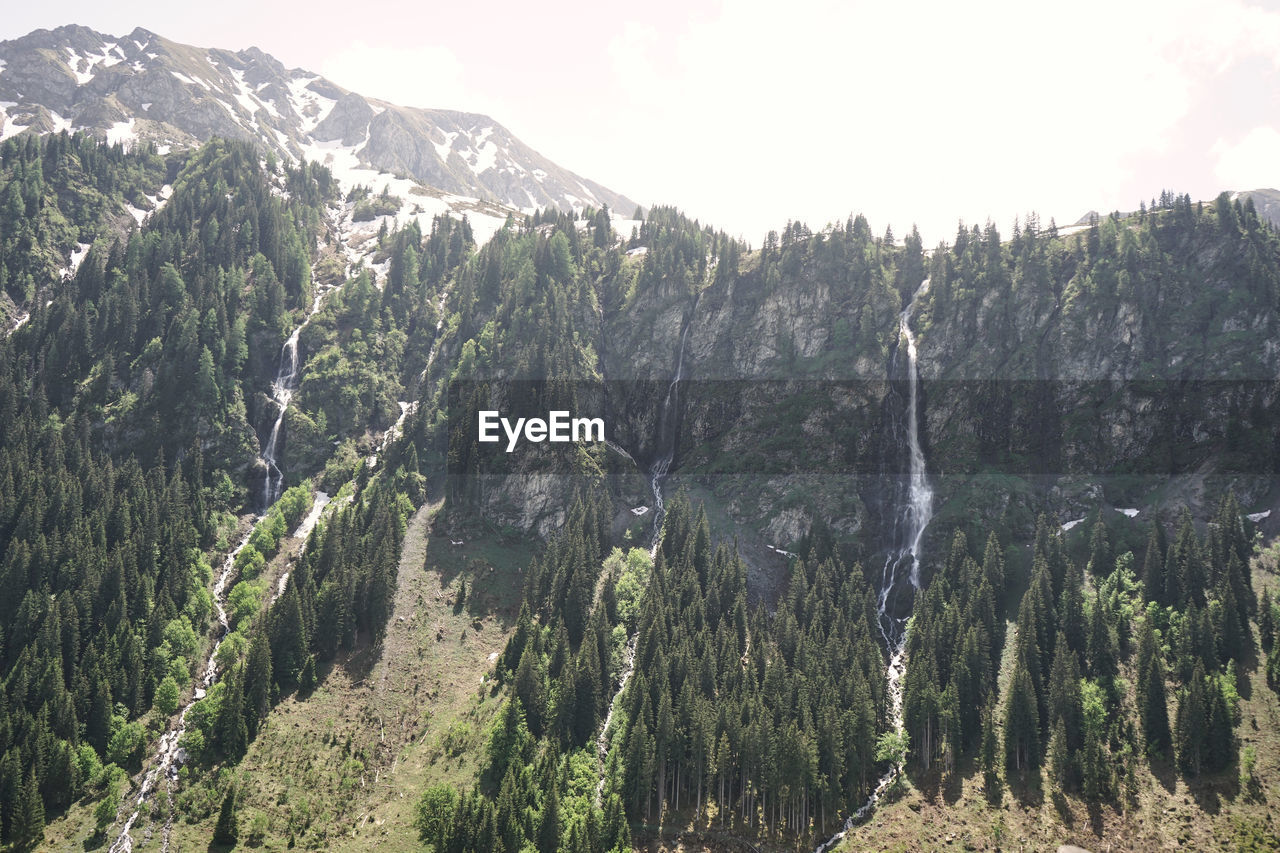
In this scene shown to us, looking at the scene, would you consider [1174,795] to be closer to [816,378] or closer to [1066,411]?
[1066,411]

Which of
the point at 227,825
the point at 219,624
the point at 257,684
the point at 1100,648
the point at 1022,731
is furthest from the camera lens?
the point at 219,624

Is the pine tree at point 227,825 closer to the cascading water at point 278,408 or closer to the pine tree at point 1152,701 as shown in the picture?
the cascading water at point 278,408

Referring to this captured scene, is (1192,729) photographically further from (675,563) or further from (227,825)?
(227,825)

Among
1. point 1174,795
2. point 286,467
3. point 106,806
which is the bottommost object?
point 106,806

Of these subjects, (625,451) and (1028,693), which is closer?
(1028,693)

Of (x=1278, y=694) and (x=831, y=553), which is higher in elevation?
(x=831, y=553)

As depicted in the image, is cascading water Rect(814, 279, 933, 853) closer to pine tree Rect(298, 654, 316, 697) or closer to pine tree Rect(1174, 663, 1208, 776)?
pine tree Rect(1174, 663, 1208, 776)

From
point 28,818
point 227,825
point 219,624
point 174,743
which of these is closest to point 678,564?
point 227,825

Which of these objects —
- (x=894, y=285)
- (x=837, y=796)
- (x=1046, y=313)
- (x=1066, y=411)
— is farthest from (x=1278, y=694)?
(x=894, y=285)
